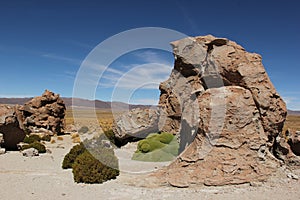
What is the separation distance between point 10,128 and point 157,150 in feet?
29.2

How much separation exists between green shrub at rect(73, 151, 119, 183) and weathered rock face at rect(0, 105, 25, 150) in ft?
27.1

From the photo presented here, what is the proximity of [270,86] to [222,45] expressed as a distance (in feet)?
7.21

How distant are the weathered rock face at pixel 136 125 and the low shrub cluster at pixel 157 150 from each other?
2.67 meters

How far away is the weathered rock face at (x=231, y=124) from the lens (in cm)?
895

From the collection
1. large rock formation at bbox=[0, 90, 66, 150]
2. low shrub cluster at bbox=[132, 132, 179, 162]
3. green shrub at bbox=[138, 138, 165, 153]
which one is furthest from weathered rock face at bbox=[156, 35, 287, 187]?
large rock formation at bbox=[0, 90, 66, 150]

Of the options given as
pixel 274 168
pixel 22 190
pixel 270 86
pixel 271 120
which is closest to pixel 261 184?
pixel 274 168

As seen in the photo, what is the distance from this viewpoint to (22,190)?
8.65 m

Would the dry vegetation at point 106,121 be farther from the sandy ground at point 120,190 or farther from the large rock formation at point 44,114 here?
the sandy ground at point 120,190

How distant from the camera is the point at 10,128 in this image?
17.1 meters

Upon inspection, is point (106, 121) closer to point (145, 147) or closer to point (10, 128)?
point (10, 128)

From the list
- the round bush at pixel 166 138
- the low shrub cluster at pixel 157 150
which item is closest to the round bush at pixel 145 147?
the low shrub cluster at pixel 157 150

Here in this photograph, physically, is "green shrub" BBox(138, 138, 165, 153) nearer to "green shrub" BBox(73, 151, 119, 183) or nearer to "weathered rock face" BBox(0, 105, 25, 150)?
"green shrub" BBox(73, 151, 119, 183)

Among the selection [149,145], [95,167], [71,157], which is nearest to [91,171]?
[95,167]

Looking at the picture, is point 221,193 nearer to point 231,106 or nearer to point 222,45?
point 231,106
